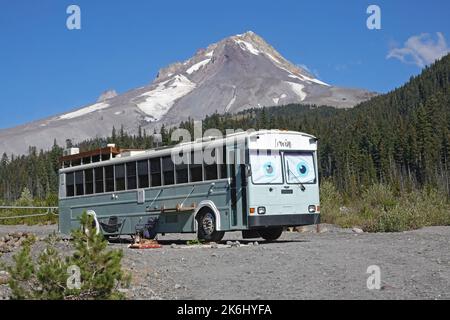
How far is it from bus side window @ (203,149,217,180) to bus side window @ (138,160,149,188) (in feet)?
8.14

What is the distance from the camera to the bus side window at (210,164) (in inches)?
625

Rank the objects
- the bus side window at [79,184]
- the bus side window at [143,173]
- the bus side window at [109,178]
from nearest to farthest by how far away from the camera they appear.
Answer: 1. the bus side window at [143,173]
2. the bus side window at [109,178]
3. the bus side window at [79,184]

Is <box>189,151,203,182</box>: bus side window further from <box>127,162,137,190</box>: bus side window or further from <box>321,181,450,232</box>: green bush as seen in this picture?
<box>321,181,450,232</box>: green bush

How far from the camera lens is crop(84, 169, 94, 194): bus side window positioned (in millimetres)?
20125

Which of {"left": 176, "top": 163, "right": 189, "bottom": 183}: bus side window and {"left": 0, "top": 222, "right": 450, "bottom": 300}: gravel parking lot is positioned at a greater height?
{"left": 176, "top": 163, "right": 189, "bottom": 183}: bus side window

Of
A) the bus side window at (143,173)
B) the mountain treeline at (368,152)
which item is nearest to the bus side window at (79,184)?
the bus side window at (143,173)

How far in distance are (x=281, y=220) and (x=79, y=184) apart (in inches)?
311

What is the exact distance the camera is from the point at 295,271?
31.7 feet

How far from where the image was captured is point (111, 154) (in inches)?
776

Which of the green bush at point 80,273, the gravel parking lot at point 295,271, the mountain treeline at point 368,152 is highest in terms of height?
the mountain treeline at point 368,152

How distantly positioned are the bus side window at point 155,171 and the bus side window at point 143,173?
0.27m

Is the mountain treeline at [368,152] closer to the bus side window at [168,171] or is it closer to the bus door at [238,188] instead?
the bus side window at [168,171]

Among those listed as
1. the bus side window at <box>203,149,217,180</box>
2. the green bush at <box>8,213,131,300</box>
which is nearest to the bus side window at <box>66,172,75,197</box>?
the bus side window at <box>203,149,217,180</box>
